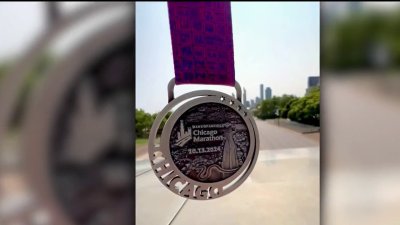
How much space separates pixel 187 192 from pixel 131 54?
48cm

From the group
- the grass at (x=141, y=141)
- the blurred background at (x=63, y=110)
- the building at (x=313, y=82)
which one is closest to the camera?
the blurred background at (x=63, y=110)

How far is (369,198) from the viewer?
964 millimetres

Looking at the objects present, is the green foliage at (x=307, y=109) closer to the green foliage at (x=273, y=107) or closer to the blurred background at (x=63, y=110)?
the green foliage at (x=273, y=107)

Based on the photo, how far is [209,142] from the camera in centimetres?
96

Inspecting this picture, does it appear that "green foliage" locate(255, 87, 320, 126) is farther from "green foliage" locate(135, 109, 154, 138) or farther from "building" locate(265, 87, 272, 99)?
"green foliage" locate(135, 109, 154, 138)

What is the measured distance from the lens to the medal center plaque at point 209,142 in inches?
36.9

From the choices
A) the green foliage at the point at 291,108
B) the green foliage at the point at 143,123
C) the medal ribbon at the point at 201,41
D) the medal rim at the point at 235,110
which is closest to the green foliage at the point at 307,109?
the green foliage at the point at 291,108

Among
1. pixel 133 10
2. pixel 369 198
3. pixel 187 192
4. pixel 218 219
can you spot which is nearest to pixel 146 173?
pixel 187 192

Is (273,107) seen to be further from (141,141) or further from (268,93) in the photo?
(141,141)

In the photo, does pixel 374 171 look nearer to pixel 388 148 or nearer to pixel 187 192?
pixel 388 148

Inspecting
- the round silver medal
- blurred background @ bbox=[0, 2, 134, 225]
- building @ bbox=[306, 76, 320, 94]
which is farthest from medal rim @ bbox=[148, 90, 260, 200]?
building @ bbox=[306, 76, 320, 94]

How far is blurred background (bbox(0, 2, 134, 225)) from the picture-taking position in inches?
28.2

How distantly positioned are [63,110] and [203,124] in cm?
42

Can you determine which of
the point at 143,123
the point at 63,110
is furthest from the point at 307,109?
the point at 63,110
